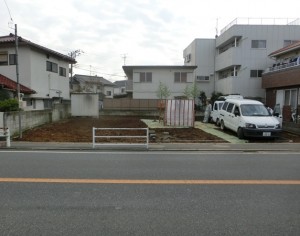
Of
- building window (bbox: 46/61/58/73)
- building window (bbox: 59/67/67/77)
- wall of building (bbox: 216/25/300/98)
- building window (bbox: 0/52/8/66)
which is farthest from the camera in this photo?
wall of building (bbox: 216/25/300/98)

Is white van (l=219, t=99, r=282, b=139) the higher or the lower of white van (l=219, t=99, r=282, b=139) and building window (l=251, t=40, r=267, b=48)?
the lower

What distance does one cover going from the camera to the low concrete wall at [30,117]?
43.3 feet

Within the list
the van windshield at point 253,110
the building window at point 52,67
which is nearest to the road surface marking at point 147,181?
the van windshield at point 253,110

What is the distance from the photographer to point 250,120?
13.6 m

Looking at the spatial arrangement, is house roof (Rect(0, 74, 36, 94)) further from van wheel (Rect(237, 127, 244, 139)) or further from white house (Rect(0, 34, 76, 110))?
van wheel (Rect(237, 127, 244, 139))

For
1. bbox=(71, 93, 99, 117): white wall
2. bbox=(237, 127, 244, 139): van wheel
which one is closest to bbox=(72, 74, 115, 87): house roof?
bbox=(71, 93, 99, 117): white wall

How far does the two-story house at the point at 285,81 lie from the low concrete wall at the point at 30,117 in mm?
15504

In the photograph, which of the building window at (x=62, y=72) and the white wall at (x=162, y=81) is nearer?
the building window at (x=62, y=72)

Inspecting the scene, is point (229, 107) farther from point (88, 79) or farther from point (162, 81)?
point (88, 79)

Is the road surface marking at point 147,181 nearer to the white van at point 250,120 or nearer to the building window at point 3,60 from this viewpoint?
the white van at point 250,120
